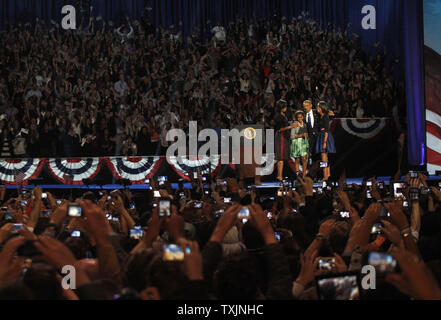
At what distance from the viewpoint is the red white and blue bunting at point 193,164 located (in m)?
12.3

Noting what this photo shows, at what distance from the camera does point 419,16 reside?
11906mm

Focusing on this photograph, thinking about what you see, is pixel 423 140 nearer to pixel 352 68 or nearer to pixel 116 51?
pixel 352 68

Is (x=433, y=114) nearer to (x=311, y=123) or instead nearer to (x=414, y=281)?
(x=311, y=123)

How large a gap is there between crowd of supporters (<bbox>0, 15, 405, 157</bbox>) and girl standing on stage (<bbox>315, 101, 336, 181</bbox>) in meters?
1.64

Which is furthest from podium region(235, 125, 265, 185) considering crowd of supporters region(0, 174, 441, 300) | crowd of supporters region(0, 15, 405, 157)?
crowd of supporters region(0, 174, 441, 300)

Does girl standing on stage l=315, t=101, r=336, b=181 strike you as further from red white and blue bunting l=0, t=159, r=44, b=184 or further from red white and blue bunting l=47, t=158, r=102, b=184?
red white and blue bunting l=0, t=159, r=44, b=184

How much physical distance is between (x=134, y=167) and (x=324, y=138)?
4043 millimetres

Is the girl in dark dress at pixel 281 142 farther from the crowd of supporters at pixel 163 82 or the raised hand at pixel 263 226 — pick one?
the raised hand at pixel 263 226

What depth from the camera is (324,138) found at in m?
11.4

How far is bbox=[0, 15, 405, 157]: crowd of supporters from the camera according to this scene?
13.4m

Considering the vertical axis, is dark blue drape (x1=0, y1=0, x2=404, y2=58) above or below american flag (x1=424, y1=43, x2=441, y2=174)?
above

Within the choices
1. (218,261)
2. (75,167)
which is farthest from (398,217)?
(75,167)

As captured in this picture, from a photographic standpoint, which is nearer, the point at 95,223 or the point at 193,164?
the point at 95,223
